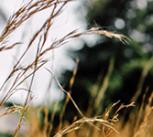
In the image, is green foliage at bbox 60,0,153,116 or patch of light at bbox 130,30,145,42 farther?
patch of light at bbox 130,30,145,42

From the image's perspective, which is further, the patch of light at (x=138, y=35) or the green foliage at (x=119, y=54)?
the patch of light at (x=138, y=35)

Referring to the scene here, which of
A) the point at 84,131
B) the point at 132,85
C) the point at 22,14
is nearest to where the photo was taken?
the point at 22,14

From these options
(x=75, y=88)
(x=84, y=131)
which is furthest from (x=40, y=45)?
(x=75, y=88)

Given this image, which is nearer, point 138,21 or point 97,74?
point 97,74

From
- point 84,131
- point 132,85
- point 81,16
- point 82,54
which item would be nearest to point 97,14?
point 81,16

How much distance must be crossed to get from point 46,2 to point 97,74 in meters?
16.8

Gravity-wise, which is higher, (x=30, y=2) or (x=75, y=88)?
(x=30, y=2)

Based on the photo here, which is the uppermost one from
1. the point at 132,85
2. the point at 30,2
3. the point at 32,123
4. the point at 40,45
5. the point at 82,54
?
the point at 30,2

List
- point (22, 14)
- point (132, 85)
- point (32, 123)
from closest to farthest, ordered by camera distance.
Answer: point (22, 14) < point (32, 123) < point (132, 85)

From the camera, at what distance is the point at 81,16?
66.5ft

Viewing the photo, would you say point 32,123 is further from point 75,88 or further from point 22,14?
point 75,88

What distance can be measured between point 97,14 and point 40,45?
19.0 meters

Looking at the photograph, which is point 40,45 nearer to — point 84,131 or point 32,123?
point 32,123

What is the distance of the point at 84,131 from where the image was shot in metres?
3.27
